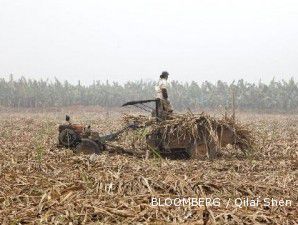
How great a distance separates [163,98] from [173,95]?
37032 mm

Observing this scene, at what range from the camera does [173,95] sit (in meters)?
48.3

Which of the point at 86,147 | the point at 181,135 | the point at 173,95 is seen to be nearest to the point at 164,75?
the point at 181,135

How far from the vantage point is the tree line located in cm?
4391

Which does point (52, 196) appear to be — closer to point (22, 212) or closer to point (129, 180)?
point (22, 212)

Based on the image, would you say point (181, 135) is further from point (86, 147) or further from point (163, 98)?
point (86, 147)

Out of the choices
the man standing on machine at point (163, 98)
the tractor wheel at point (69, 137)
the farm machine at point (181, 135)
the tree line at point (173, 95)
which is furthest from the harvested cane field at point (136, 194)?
the tree line at point (173, 95)

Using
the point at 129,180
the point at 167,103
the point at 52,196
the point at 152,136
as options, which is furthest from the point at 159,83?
the point at 52,196

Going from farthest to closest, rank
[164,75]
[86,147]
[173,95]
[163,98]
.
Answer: [173,95], [164,75], [163,98], [86,147]

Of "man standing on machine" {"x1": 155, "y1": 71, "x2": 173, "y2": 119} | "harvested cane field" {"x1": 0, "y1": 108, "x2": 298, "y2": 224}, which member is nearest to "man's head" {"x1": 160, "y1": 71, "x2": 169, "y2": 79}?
"man standing on machine" {"x1": 155, "y1": 71, "x2": 173, "y2": 119}

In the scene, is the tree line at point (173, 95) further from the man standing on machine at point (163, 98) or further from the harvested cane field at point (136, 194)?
the harvested cane field at point (136, 194)

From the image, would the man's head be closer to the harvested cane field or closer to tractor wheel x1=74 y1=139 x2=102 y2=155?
tractor wheel x1=74 y1=139 x2=102 y2=155

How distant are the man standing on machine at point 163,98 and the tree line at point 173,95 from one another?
3293 centimetres

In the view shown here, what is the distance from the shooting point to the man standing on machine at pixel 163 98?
1112 centimetres

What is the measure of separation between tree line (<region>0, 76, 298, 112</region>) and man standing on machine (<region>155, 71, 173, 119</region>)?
108 feet
